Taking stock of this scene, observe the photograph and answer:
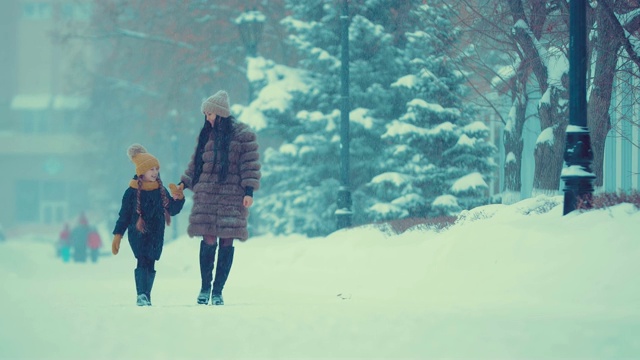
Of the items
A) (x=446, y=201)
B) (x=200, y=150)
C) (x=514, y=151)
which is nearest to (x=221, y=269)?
(x=200, y=150)

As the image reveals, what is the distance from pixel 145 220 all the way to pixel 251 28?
22.2 m

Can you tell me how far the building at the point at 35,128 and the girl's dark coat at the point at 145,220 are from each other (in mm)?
73227

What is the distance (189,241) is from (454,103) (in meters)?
10.3

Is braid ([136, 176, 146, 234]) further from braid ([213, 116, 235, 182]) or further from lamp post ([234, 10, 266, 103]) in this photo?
lamp post ([234, 10, 266, 103])

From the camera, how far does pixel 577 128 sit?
1257cm

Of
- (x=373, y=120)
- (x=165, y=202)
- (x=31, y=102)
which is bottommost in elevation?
(x=165, y=202)

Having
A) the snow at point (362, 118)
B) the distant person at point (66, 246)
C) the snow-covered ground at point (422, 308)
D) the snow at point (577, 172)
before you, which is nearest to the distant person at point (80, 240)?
the distant person at point (66, 246)

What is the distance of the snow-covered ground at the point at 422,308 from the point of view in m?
7.67

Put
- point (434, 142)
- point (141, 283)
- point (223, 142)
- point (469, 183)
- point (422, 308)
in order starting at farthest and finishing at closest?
point (434, 142) < point (469, 183) < point (141, 283) < point (223, 142) < point (422, 308)

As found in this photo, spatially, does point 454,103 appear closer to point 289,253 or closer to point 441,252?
point 289,253

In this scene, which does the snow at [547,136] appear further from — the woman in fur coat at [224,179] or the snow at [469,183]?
the woman in fur coat at [224,179]

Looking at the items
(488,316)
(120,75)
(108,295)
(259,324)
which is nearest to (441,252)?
(108,295)

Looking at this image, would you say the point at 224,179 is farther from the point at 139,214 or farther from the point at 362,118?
the point at 362,118

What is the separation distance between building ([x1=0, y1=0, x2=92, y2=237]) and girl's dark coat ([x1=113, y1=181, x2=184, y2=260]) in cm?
7323
